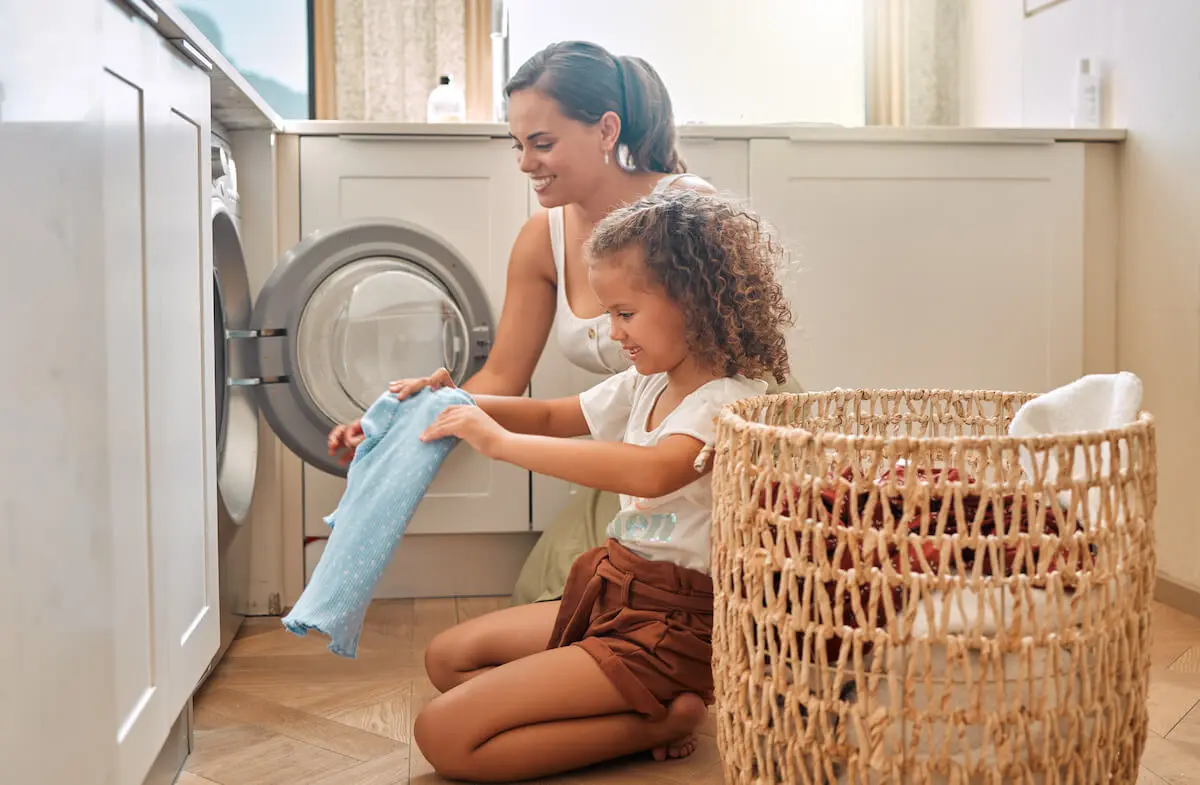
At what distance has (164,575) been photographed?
109 cm

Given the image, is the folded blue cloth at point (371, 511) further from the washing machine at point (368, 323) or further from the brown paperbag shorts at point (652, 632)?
the washing machine at point (368, 323)

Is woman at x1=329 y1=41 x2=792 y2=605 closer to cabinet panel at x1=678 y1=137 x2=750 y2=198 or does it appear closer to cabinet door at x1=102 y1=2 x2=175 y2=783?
cabinet panel at x1=678 y1=137 x2=750 y2=198

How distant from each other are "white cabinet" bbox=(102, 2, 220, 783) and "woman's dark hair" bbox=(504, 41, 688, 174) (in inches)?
20.0

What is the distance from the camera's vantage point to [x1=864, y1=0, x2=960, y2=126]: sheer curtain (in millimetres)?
2850

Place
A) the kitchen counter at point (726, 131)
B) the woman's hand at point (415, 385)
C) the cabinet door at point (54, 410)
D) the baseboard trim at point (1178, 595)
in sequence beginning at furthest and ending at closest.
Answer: the baseboard trim at point (1178, 595) < the kitchen counter at point (726, 131) < the woman's hand at point (415, 385) < the cabinet door at point (54, 410)

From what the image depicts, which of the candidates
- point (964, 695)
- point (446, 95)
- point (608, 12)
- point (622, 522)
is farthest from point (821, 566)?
point (608, 12)

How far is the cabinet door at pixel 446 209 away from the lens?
2004mm

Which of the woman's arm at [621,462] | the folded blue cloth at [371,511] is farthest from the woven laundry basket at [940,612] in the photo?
the folded blue cloth at [371,511]

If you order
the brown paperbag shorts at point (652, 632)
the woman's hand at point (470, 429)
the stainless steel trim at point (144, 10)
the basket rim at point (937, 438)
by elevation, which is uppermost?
the stainless steel trim at point (144, 10)

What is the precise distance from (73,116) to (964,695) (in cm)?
82

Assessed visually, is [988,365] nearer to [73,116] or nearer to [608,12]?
[608,12]

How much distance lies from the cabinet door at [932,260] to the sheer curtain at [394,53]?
104 cm

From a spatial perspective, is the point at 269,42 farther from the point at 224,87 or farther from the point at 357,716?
the point at 357,716

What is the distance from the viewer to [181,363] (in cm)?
117
